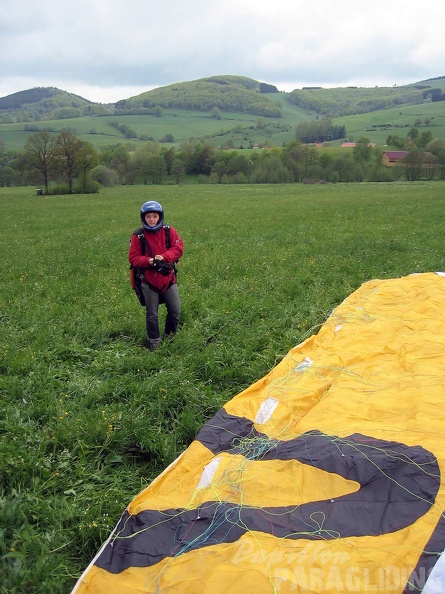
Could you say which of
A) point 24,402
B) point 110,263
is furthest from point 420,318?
point 110,263

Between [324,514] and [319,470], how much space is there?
1.24 ft

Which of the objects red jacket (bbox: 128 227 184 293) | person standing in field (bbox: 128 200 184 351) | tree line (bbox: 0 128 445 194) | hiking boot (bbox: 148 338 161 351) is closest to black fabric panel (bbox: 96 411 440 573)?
hiking boot (bbox: 148 338 161 351)

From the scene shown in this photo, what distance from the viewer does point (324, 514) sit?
287 cm

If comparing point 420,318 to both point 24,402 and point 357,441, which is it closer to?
point 357,441

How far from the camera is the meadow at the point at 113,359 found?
3410mm

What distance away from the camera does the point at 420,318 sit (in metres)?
6.28

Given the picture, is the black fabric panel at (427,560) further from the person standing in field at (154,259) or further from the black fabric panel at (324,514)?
the person standing in field at (154,259)

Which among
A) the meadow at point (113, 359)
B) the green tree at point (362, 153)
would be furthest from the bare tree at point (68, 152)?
the green tree at point (362, 153)

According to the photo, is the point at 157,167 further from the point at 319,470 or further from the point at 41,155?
the point at 319,470

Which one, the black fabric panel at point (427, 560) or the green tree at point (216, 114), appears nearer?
the black fabric panel at point (427, 560)

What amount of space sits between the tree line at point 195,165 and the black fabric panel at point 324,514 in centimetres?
5536

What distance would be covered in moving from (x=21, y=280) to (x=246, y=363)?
21.6 ft

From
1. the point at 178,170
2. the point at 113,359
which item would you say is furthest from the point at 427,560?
the point at 178,170

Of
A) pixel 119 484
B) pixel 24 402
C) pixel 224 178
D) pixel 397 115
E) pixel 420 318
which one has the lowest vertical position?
pixel 119 484
